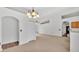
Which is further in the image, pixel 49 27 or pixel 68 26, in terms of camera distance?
pixel 49 27

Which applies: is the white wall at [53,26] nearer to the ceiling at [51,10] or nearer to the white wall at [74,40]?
the ceiling at [51,10]

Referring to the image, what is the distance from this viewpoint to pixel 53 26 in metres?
1.80

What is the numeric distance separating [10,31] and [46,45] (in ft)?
2.29

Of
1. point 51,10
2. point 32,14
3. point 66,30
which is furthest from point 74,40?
point 32,14

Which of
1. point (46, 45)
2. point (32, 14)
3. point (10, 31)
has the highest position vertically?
point (32, 14)

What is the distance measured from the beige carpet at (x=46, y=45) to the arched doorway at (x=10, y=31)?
0.37 ft

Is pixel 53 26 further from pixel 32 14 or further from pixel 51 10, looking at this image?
pixel 32 14

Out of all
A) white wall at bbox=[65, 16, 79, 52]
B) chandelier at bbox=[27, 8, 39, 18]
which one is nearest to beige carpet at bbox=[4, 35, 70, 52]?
white wall at bbox=[65, 16, 79, 52]

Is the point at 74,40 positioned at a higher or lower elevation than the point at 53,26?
lower
